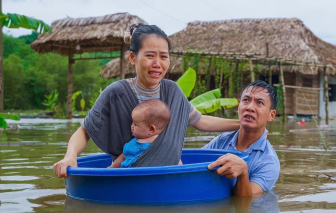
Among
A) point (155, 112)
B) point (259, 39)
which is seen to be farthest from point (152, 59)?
point (259, 39)

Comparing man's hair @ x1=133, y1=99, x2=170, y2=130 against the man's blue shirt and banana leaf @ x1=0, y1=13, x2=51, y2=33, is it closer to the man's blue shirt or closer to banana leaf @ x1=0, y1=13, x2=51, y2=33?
the man's blue shirt

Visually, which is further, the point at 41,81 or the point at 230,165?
the point at 41,81

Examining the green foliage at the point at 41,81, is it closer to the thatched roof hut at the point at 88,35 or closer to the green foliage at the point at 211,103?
the thatched roof hut at the point at 88,35

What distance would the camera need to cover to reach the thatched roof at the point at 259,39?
17.3 m

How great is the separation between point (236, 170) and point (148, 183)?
504mm

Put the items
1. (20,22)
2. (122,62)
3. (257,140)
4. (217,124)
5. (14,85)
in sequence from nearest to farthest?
(257,140) → (217,124) → (20,22) → (122,62) → (14,85)

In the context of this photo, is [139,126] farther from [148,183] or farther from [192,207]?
[192,207]

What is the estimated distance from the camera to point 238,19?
19.9m

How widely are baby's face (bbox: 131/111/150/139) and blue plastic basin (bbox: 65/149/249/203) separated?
1.31 ft

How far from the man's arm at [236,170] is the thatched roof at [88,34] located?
1091 centimetres

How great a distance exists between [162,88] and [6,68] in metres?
28.1

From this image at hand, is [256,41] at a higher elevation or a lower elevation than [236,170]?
higher

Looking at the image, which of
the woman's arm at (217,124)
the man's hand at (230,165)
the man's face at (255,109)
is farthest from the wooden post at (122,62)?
the man's hand at (230,165)

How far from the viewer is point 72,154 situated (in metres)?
2.73
